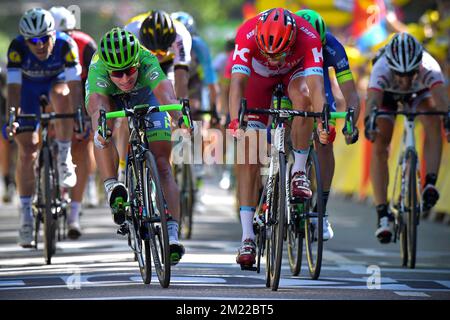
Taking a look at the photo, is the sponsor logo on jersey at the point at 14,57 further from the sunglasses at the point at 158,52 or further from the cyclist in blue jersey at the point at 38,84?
the sunglasses at the point at 158,52

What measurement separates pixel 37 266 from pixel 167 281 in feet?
8.26

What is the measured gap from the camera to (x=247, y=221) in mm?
11203

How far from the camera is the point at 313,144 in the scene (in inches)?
453

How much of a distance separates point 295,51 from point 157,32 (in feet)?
8.39

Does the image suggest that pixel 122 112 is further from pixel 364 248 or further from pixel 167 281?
pixel 364 248

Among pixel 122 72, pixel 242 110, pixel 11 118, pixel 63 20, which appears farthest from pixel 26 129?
pixel 242 110

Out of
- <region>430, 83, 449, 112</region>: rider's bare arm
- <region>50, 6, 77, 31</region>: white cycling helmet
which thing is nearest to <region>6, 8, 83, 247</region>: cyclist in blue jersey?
<region>50, 6, 77, 31</region>: white cycling helmet

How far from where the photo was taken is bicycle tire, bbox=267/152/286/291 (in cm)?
1038

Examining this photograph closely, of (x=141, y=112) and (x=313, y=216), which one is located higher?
(x=141, y=112)

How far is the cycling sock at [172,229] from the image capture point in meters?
10.8

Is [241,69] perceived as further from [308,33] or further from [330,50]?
[330,50]

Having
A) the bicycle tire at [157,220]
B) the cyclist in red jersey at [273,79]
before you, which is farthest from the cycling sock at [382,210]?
the bicycle tire at [157,220]

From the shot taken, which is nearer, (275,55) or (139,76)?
(275,55)
